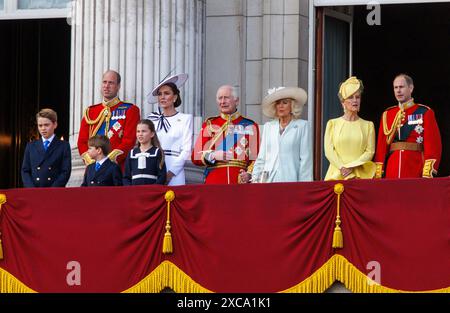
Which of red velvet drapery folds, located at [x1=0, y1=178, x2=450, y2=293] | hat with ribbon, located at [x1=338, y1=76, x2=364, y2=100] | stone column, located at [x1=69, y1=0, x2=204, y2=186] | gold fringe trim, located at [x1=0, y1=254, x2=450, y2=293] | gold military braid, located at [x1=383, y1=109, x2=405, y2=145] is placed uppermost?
stone column, located at [x1=69, y1=0, x2=204, y2=186]

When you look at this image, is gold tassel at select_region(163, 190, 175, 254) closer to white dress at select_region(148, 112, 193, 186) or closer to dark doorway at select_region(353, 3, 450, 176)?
white dress at select_region(148, 112, 193, 186)

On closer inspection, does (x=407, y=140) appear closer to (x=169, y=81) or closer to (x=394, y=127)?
(x=394, y=127)

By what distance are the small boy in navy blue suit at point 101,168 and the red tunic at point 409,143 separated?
3.03 metres

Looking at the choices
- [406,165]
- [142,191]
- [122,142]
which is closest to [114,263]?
[142,191]

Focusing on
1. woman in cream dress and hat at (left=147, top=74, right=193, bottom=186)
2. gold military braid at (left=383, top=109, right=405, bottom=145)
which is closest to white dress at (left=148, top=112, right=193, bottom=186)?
woman in cream dress and hat at (left=147, top=74, right=193, bottom=186)

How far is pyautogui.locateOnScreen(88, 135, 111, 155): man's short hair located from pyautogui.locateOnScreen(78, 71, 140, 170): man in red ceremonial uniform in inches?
18.4

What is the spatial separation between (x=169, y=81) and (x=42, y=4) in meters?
4.04

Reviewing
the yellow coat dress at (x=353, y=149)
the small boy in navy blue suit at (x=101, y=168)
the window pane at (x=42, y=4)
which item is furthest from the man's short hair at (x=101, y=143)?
the window pane at (x=42, y=4)

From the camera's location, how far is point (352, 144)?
806 inches

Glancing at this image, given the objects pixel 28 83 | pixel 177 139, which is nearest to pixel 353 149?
pixel 177 139

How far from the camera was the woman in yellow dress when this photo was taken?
20.4 m

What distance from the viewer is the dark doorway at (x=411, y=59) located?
98.6ft

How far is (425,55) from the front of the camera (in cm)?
3044

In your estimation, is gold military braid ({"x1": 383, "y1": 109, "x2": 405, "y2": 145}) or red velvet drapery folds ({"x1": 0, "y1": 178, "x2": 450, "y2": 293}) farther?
gold military braid ({"x1": 383, "y1": 109, "x2": 405, "y2": 145})
